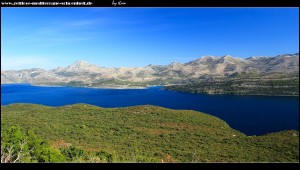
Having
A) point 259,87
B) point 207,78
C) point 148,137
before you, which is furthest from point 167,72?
point 148,137

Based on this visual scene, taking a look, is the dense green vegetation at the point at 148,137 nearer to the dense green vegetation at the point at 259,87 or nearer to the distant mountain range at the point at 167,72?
the dense green vegetation at the point at 259,87

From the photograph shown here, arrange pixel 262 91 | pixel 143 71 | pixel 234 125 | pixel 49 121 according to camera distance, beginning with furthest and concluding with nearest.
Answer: pixel 143 71 < pixel 262 91 < pixel 234 125 < pixel 49 121

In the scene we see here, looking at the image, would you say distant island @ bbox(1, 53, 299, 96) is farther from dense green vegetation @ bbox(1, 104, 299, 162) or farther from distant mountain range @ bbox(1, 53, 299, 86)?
dense green vegetation @ bbox(1, 104, 299, 162)

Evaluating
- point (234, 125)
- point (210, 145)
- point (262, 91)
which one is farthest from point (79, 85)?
point (210, 145)

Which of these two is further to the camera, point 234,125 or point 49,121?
point 234,125

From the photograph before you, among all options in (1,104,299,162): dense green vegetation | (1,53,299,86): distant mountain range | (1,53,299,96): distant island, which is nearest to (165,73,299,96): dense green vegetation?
(1,53,299,96): distant island
